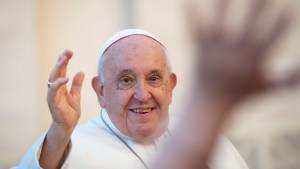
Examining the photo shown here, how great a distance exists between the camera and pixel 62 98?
214 centimetres

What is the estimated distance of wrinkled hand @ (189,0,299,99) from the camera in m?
0.89

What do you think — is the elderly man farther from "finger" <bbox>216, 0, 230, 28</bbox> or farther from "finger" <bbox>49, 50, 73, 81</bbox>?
"finger" <bbox>216, 0, 230, 28</bbox>

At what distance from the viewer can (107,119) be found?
310cm

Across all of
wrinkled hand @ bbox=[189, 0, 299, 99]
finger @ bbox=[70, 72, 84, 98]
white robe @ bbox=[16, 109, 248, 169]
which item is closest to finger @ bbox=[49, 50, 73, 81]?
finger @ bbox=[70, 72, 84, 98]

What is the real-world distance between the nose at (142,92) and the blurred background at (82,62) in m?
0.76

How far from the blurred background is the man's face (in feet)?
2.14

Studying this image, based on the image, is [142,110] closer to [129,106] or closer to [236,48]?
[129,106]

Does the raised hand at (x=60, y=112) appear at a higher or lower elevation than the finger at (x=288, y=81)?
lower

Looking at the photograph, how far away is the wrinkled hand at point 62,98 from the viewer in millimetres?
2064

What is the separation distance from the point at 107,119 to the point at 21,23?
157cm

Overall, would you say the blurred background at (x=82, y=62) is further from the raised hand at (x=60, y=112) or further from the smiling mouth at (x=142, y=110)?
the raised hand at (x=60, y=112)

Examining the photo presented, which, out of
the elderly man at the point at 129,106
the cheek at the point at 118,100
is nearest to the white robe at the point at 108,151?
the elderly man at the point at 129,106

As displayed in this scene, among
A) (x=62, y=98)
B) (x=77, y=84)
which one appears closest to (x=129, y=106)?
(x=77, y=84)

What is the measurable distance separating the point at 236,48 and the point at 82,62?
12.6ft
